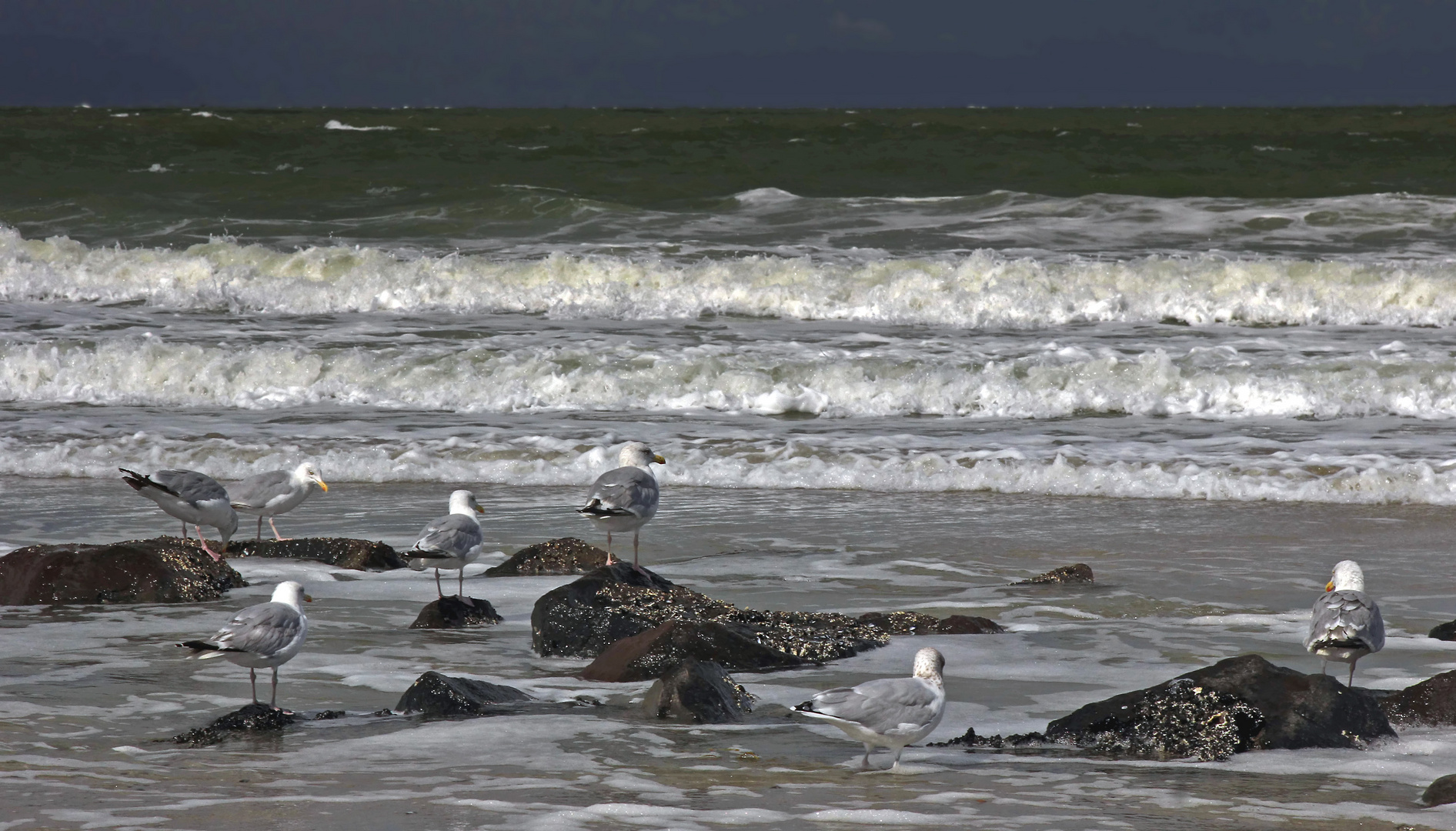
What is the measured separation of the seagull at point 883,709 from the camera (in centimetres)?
378

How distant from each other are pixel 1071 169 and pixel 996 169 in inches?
57.2

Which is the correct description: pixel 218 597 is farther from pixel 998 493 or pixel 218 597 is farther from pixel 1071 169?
pixel 1071 169

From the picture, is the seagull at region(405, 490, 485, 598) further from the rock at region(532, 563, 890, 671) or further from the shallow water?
the rock at region(532, 563, 890, 671)

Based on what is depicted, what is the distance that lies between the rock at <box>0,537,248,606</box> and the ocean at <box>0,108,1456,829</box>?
0.15 m

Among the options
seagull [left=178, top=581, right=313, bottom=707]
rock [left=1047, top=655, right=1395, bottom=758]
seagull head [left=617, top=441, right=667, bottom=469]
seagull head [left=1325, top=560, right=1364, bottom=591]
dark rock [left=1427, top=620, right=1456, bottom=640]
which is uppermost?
seagull head [left=617, top=441, right=667, bottom=469]

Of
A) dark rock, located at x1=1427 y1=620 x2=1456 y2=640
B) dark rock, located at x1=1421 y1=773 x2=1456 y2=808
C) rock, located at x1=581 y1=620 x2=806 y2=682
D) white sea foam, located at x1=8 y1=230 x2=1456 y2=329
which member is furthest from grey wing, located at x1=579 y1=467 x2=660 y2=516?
white sea foam, located at x1=8 y1=230 x2=1456 y2=329

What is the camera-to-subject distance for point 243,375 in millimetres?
12922

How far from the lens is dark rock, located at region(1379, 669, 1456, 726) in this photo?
434cm

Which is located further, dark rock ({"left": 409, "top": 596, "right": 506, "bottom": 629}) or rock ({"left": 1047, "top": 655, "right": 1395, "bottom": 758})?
dark rock ({"left": 409, "top": 596, "right": 506, "bottom": 629})

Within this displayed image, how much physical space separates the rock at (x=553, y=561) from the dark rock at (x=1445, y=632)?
354 cm

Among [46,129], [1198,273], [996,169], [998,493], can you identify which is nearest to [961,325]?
[1198,273]

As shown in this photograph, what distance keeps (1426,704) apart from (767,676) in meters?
2.10

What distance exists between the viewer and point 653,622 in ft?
17.9

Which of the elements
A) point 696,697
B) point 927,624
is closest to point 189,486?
point 696,697
